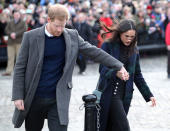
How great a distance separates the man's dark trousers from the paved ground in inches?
88.9

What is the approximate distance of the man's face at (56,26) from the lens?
4.25m

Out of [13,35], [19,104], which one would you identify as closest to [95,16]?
[13,35]

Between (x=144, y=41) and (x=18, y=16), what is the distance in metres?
5.33

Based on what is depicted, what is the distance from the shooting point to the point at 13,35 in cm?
1283

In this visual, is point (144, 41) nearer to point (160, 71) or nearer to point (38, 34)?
point (160, 71)

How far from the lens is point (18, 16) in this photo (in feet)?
42.4

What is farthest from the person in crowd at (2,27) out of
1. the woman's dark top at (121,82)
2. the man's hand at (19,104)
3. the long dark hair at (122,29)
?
the man's hand at (19,104)

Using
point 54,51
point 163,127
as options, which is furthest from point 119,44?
point 163,127

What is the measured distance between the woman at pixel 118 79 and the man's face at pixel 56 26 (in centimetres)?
86

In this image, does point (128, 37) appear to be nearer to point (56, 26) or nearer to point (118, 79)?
point (118, 79)

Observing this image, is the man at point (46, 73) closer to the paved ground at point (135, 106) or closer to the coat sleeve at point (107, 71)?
the coat sleeve at point (107, 71)

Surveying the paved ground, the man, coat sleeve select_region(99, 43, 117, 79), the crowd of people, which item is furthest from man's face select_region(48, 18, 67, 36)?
the crowd of people

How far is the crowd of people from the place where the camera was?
13.7 m

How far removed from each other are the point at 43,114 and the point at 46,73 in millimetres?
424
